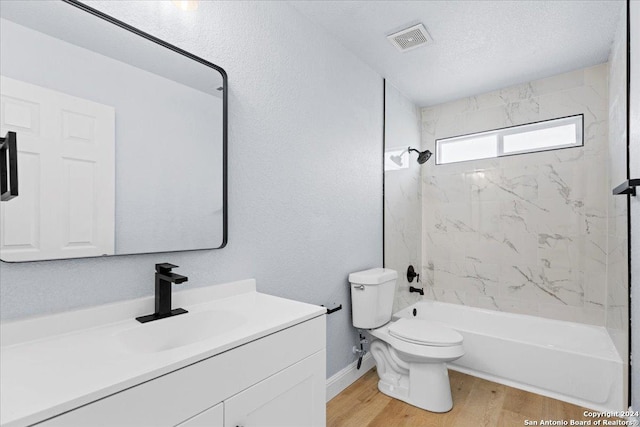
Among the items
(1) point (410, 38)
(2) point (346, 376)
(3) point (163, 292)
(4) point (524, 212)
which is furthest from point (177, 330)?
(4) point (524, 212)

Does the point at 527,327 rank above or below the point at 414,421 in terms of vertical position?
above

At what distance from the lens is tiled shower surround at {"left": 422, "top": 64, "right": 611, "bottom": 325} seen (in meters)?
2.66

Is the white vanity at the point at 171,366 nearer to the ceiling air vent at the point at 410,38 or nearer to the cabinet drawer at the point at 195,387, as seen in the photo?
the cabinet drawer at the point at 195,387

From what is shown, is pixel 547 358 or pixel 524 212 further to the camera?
pixel 524 212

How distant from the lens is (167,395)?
80 centimetres

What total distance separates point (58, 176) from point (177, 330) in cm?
66

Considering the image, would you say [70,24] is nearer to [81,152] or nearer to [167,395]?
[81,152]

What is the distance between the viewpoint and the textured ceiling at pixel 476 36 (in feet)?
6.33

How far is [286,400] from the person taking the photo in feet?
3.72

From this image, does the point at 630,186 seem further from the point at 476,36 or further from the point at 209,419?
the point at 209,419

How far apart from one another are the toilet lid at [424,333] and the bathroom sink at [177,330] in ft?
4.32

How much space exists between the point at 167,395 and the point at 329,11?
207 centimetres

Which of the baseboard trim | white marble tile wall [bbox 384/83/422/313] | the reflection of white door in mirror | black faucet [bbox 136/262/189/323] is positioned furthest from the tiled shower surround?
the reflection of white door in mirror

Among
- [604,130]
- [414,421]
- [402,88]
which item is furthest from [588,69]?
[414,421]
